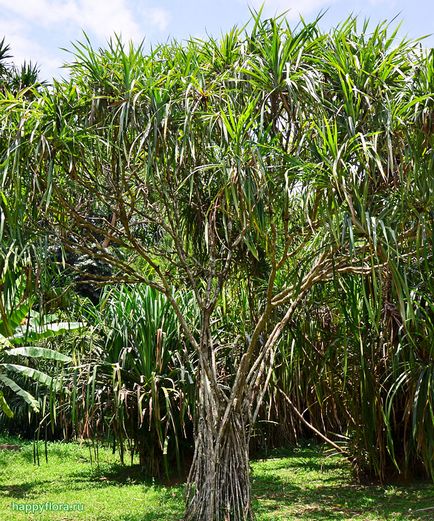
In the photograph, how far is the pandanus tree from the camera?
384 centimetres

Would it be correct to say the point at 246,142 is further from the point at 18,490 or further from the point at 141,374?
the point at 18,490

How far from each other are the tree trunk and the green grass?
68 centimetres

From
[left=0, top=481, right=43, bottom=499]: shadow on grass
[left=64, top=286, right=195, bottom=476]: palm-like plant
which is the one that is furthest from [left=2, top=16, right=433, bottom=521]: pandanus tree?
[left=0, top=481, right=43, bottom=499]: shadow on grass

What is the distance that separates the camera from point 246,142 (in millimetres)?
3891

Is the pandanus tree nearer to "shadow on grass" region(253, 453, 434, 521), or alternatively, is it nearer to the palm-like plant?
"shadow on grass" region(253, 453, 434, 521)

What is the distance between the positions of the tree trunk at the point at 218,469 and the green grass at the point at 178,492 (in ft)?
2.24

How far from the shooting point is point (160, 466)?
22.3 ft

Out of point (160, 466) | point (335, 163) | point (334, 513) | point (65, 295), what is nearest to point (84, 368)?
point (160, 466)

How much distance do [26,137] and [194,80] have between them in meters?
1.07

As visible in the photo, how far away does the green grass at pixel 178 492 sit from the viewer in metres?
5.20

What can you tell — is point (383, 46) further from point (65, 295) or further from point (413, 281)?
point (65, 295)

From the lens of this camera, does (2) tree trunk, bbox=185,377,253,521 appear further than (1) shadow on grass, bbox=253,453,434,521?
No

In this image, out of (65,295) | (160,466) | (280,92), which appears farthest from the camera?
(160,466)

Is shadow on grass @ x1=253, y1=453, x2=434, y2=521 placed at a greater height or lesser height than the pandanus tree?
lesser
